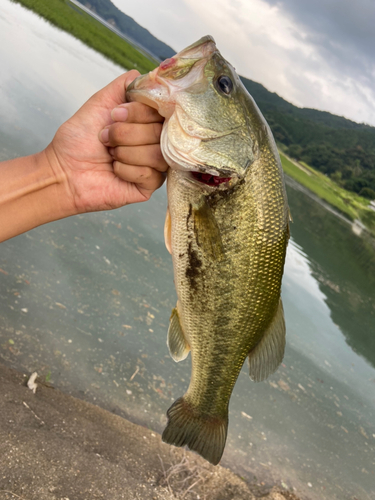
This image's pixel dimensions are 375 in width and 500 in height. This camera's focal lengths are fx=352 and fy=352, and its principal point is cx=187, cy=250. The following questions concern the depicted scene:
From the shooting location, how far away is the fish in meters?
1.63

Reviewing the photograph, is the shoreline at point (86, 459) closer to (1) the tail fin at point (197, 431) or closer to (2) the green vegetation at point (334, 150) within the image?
(1) the tail fin at point (197, 431)

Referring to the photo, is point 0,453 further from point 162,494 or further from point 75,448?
point 162,494

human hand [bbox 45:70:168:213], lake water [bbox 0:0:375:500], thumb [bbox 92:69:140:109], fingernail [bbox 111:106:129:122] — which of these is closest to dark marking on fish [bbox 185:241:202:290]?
human hand [bbox 45:70:168:213]

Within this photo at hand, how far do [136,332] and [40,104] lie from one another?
8174mm

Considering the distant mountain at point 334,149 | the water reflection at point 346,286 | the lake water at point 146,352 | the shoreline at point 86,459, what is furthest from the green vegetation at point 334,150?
the shoreline at point 86,459

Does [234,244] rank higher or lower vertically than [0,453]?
higher

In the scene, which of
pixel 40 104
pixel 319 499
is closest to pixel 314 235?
pixel 40 104

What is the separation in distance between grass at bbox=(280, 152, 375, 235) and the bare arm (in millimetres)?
36246

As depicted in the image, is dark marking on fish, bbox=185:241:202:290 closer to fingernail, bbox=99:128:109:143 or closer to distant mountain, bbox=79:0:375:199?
fingernail, bbox=99:128:109:143

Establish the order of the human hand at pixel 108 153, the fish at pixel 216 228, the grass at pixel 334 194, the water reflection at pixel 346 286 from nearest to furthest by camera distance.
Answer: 1. the fish at pixel 216 228
2. the human hand at pixel 108 153
3. the water reflection at pixel 346 286
4. the grass at pixel 334 194

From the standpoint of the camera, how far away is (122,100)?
6.68ft

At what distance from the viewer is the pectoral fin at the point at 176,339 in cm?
214

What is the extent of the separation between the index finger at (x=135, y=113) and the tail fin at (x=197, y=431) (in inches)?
66.5

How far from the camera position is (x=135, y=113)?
5.60 feet
